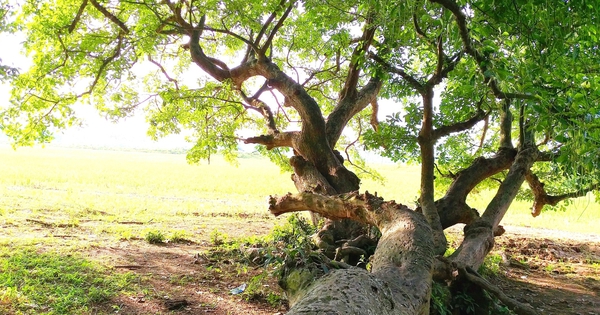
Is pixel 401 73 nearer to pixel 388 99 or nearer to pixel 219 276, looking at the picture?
pixel 388 99

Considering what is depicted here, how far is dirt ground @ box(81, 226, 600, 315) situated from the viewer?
4.70 metres

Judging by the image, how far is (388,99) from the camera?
8.36m

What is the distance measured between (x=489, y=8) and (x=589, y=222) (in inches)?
782

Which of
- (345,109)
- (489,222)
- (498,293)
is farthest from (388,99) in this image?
(498,293)

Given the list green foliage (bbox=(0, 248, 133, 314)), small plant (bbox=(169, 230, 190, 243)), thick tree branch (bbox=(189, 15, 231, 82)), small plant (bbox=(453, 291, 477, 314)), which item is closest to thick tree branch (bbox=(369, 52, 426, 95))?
small plant (bbox=(453, 291, 477, 314))

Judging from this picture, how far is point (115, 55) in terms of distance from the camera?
954 centimetres

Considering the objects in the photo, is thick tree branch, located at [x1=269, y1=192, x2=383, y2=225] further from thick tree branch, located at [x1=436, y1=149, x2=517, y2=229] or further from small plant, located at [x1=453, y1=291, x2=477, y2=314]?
thick tree branch, located at [x1=436, y1=149, x2=517, y2=229]

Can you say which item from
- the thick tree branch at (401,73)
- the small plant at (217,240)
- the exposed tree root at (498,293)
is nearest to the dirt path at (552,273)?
the exposed tree root at (498,293)

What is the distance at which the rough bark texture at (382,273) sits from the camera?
2.23 meters

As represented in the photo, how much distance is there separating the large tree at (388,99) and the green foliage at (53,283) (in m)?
2.80

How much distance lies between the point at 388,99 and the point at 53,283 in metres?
6.53

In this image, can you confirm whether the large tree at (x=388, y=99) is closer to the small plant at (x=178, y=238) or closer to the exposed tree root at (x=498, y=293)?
the exposed tree root at (x=498, y=293)

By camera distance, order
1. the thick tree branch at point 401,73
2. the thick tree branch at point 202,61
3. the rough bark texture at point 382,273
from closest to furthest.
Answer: the rough bark texture at point 382,273 < the thick tree branch at point 401,73 < the thick tree branch at point 202,61

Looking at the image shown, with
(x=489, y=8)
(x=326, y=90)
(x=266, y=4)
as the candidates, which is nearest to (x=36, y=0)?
(x=266, y=4)
